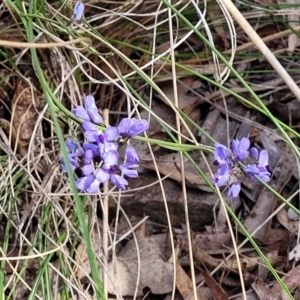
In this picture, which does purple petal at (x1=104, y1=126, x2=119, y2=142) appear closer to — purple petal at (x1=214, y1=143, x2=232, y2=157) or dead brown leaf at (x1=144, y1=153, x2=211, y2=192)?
purple petal at (x1=214, y1=143, x2=232, y2=157)

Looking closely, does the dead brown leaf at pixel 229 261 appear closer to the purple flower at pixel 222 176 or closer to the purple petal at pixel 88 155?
the purple flower at pixel 222 176

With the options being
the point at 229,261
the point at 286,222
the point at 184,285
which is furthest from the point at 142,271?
the point at 286,222

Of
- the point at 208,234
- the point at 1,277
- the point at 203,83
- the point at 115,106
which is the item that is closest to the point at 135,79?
the point at 115,106

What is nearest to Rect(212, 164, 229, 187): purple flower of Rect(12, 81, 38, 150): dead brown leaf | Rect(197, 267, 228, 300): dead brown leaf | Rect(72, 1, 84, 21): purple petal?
Rect(72, 1, 84, 21): purple petal

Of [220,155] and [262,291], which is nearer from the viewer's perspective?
[220,155]

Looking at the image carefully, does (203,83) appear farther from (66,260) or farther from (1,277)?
(1,277)

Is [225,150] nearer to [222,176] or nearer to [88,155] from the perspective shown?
[222,176]

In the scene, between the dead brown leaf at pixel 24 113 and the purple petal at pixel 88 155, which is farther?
the dead brown leaf at pixel 24 113

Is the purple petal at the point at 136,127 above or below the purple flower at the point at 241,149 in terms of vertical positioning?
above

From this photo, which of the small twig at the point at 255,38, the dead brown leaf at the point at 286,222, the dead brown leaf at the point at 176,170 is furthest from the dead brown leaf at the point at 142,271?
the small twig at the point at 255,38
